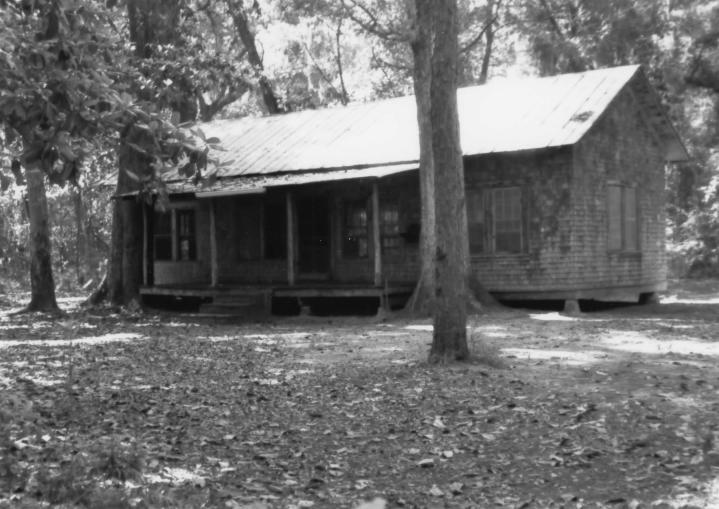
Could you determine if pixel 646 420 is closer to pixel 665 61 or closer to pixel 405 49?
pixel 665 61

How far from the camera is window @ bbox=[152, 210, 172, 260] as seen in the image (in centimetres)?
2588

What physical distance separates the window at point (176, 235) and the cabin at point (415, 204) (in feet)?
0.13

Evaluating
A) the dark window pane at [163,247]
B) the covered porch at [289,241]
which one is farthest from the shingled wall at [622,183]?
the dark window pane at [163,247]

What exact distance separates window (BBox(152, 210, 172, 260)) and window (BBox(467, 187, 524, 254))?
9.35 metres

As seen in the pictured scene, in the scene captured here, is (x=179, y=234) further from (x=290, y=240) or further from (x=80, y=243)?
(x=80, y=243)

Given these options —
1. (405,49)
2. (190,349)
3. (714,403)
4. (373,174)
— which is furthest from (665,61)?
(714,403)

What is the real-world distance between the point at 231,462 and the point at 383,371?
4.00 meters

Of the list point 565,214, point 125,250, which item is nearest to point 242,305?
point 125,250

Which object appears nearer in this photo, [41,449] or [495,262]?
[41,449]

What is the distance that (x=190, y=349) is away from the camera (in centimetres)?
1426

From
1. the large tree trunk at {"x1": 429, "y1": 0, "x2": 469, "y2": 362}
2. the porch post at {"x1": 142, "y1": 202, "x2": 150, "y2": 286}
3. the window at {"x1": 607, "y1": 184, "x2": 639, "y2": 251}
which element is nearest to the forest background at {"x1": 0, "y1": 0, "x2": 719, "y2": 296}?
the porch post at {"x1": 142, "y1": 202, "x2": 150, "y2": 286}

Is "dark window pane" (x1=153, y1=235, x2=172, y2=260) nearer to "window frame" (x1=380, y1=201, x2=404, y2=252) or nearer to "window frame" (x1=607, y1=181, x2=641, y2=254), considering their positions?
"window frame" (x1=380, y1=201, x2=404, y2=252)

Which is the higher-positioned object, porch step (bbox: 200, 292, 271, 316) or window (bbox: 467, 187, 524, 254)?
window (bbox: 467, 187, 524, 254)

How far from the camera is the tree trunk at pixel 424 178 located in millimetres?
→ 18609
